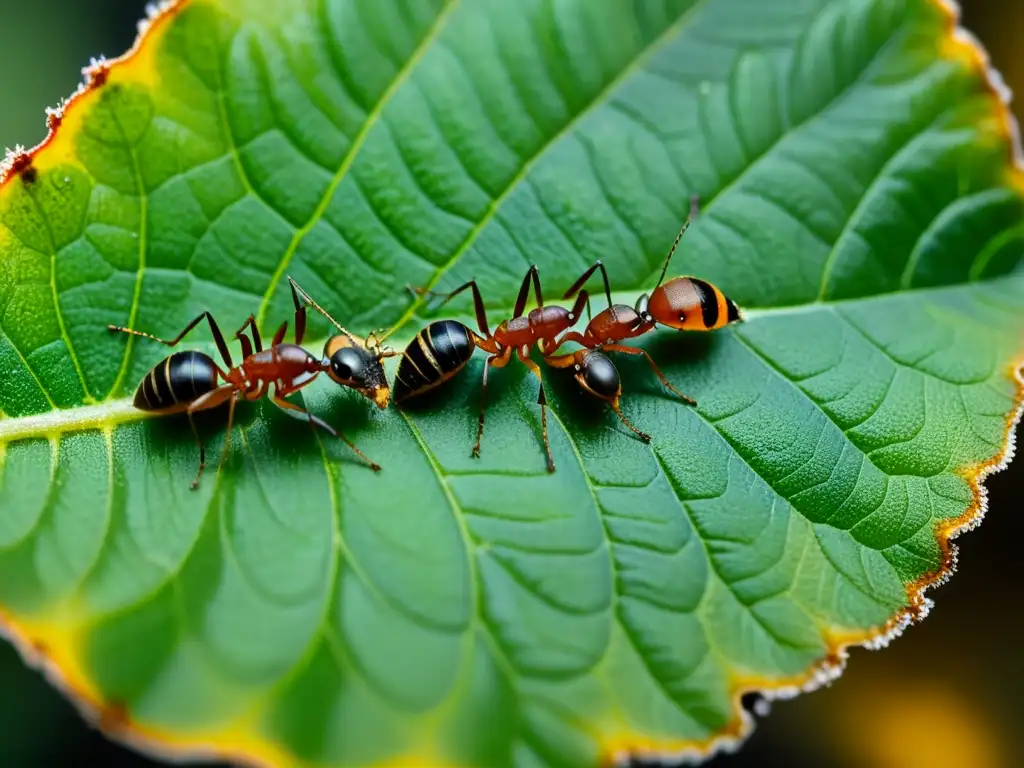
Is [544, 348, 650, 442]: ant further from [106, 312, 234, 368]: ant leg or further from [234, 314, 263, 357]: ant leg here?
[106, 312, 234, 368]: ant leg

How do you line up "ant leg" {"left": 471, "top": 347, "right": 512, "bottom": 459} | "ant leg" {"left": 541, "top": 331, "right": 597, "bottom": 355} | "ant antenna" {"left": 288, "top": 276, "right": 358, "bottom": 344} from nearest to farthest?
"ant leg" {"left": 471, "top": 347, "right": 512, "bottom": 459} → "ant antenna" {"left": 288, "top": 276, "right": 358, "bottom": 344} → "ant leg" {"left": 541, "top": 331, "right": 597, "bottom": 355}

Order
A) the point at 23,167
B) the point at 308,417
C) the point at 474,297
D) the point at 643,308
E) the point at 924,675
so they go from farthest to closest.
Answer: the point at 924,675
the point at 643,308
the point at 474,297
the point at 308,417
the point at 23,167

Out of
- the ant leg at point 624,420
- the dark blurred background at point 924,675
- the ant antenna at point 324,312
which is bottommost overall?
the dark blurred background at point 924,675

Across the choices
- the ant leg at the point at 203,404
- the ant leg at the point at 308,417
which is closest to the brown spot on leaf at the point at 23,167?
the ant leg at the point at 203,404

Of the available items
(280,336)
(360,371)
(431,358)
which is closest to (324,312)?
(280,336)

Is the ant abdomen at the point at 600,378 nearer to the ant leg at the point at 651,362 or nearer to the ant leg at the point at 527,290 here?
the ant leg at the point at 651,362

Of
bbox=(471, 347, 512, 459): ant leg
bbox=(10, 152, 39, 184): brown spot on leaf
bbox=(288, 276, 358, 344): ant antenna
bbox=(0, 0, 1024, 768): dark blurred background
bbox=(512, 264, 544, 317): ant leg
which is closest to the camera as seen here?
bbox=(10, 152, 39, 184): brown spot on leaf

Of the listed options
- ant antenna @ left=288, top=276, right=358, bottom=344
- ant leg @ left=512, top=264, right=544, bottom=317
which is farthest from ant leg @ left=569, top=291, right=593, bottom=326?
ant antenna @ left=288, top=276, right=358, bottom=344

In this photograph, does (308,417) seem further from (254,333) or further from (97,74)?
(97,74)
